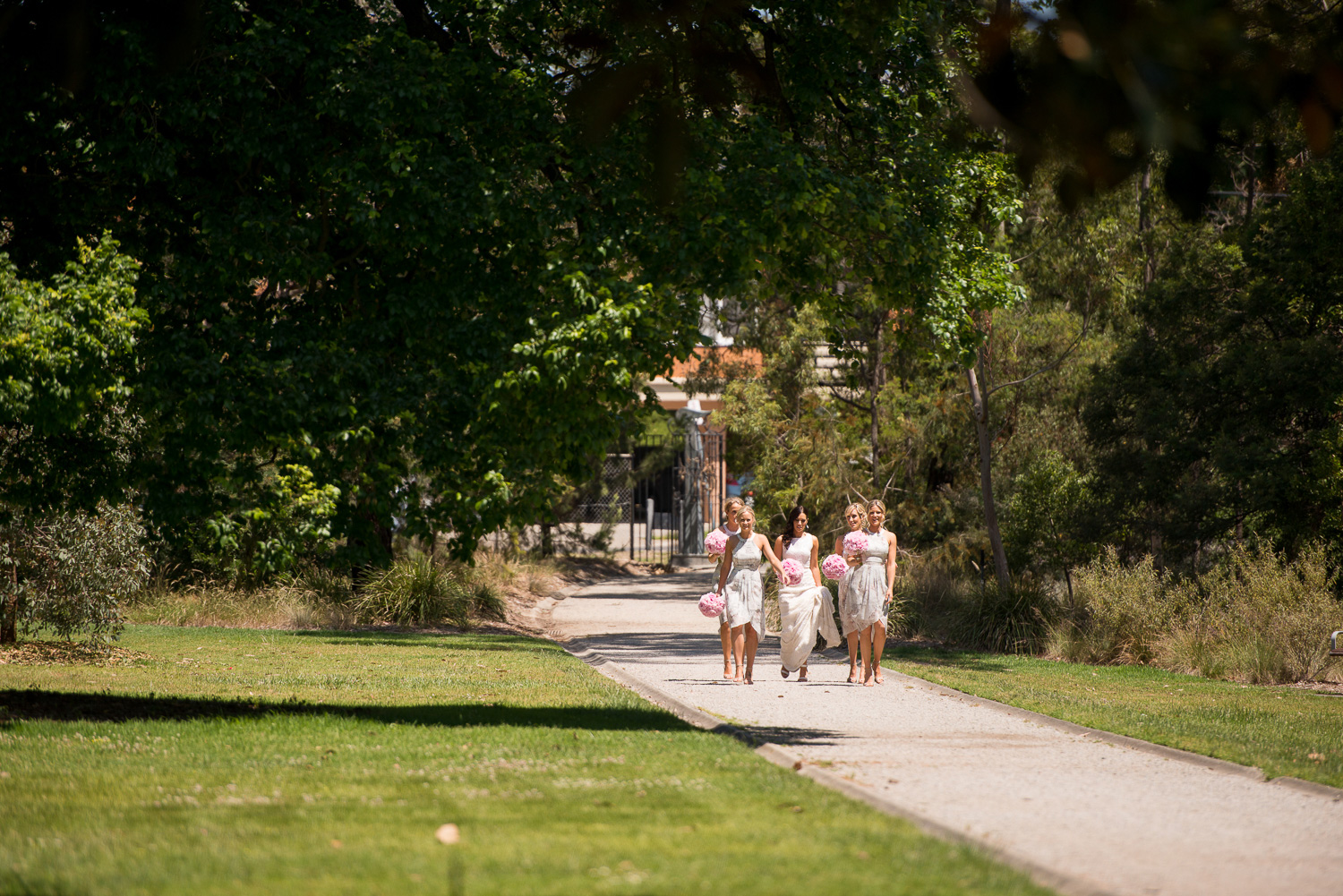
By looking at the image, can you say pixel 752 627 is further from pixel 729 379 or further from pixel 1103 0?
pixel 729 379

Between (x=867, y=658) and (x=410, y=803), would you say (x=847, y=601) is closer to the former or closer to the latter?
(x=867, y=658)

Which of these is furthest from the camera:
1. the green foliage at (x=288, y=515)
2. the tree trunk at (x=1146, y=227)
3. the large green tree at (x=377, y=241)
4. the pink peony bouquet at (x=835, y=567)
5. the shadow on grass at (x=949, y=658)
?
the tree trunk at (x=1146, y=227)

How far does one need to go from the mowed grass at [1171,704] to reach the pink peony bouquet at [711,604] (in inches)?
98.7

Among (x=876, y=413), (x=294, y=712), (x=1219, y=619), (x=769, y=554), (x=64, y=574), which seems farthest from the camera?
(x=876, y=413)

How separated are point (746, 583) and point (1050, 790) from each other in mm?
5395

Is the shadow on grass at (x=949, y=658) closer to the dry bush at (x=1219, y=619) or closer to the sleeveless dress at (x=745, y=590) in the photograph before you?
the dry bush at (x=1219, y=619)

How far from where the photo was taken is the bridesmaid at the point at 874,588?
12172 millimetres

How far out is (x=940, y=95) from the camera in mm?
14031

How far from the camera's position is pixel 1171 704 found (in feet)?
37.6

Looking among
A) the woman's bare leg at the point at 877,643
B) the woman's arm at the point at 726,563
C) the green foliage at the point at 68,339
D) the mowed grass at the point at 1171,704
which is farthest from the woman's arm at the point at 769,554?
the green foliage at the point at 68,339

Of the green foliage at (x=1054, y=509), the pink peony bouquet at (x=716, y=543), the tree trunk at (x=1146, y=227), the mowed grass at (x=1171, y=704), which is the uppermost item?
the tree trunk at (x=1146, y=227)

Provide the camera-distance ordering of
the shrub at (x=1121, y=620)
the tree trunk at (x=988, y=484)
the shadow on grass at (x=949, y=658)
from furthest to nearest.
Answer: the tree trunk at (x=988, y=484)
the shrub at (x=1121, y=620)
the shadow on grass at (x=949, y=658)

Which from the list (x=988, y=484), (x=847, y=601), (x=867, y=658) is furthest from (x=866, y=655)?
(x=988, y=484)

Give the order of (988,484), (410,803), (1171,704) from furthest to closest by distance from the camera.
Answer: (988,484) < (1171,704) < (410,803)
